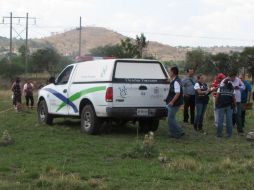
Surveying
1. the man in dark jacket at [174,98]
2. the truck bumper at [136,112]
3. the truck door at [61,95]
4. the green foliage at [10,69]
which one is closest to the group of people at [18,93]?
the truck door at [61,95]

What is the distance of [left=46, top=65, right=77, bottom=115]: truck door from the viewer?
1614cm

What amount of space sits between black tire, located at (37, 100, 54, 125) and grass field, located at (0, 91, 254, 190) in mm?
2265

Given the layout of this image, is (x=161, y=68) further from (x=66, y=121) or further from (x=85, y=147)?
(x=66, y=121)

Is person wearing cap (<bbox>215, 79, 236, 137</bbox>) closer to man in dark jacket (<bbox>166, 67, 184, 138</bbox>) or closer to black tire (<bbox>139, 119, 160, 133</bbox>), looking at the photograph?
man in dark jacket (<bbox>166, 67, 184, 138</bbox>)

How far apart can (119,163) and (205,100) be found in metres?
6.13

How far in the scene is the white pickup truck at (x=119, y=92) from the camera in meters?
14.1

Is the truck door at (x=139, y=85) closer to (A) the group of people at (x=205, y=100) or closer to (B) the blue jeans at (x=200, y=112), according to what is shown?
(A) the group of people at (x=205, y=100)

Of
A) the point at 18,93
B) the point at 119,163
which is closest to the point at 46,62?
the point at 18,93

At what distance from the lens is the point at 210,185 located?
805cm

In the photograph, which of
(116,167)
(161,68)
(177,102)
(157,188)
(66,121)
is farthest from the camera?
(66,121)

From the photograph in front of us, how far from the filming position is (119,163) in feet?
32.8

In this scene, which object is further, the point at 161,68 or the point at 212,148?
the point at 161,68

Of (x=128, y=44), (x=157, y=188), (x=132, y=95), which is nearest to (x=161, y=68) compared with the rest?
(x=132, y=95)

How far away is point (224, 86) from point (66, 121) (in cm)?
636
